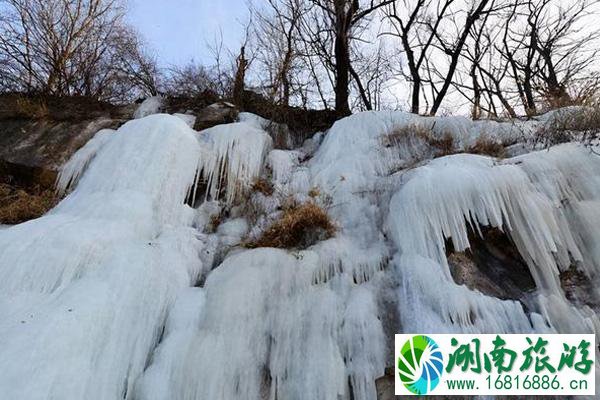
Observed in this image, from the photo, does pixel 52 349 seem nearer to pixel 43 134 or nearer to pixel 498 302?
pixel 498 302

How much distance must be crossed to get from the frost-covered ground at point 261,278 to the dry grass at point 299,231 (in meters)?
0.20

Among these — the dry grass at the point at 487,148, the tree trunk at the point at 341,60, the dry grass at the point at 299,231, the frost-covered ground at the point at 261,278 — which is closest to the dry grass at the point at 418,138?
the dry grass at the point at 487,148

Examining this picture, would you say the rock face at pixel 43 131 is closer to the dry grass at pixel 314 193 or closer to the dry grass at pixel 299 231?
the dry grass at pixel 299 231

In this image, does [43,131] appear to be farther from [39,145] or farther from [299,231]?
[299,231]

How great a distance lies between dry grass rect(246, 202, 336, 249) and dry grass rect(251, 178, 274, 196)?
Result: 1.03 meters

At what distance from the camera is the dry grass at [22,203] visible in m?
4.99

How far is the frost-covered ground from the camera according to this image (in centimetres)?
300

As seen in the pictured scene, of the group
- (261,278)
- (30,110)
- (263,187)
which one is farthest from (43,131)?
(261,278)

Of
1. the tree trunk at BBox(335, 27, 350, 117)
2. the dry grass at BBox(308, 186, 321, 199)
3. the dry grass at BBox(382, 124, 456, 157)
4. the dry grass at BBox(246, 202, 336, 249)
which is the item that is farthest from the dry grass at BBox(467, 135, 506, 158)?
the tree trunk at BBox(335, 27, 350, 117)

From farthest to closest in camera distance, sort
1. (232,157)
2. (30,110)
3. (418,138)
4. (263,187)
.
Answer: (30,110), (418,138), (232,157), (263,187)

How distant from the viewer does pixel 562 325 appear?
3.08m

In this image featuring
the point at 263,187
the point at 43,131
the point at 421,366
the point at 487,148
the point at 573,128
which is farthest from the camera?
the point at 43,131

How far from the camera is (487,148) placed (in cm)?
519

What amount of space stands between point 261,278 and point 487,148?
11.7 feet
